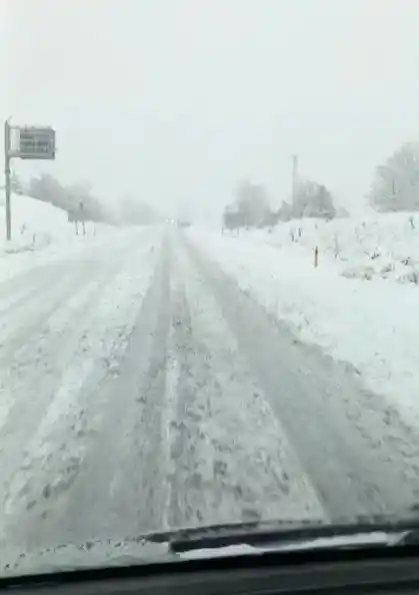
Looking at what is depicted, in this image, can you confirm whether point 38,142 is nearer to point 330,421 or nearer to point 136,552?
point 330,421

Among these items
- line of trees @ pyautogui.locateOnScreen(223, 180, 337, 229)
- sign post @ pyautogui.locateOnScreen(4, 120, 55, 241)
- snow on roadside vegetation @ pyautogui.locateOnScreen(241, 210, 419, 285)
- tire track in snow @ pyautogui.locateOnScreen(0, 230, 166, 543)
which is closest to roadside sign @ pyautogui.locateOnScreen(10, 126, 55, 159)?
sign post @ pyautogui.locateOnScreen(4, 120, 55, 241)

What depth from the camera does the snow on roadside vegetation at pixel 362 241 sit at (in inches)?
252

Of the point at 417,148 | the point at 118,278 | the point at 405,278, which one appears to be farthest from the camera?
the point at 118,278

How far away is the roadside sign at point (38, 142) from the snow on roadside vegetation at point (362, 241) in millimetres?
1835

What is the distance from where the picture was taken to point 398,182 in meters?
5.78

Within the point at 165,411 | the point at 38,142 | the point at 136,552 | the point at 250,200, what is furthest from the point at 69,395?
the point at 136,552

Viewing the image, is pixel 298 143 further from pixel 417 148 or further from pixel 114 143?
pixel 114 143

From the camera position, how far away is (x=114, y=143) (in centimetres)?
566

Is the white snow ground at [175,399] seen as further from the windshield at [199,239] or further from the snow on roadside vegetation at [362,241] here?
the snow on roadside vegetation at [362,241]

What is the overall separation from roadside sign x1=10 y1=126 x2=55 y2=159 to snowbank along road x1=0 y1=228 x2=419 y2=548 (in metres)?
0.93

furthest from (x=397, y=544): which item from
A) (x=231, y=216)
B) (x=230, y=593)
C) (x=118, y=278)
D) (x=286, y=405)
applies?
(x=118, y=278)

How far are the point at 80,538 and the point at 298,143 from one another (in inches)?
129

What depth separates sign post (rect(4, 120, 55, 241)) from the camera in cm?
502

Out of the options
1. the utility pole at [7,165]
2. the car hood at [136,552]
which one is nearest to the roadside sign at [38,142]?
the utility pole at [7,165]
